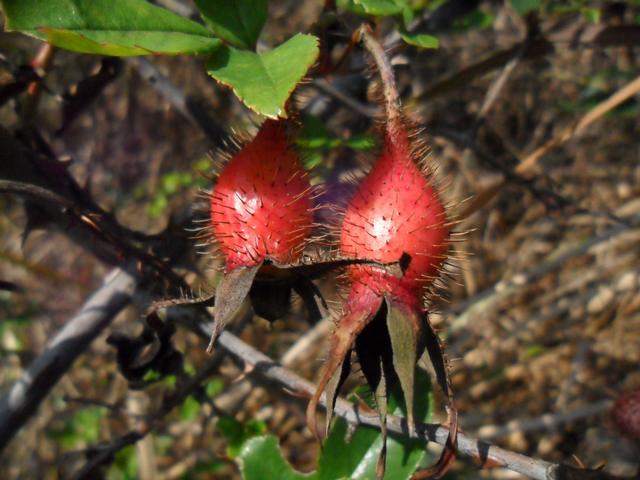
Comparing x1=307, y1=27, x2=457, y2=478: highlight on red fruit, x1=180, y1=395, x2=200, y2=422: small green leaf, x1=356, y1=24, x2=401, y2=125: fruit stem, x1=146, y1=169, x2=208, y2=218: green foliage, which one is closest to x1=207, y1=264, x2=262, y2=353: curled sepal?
x1=307, y1=27, x2=457, y2=478: highlight on red fruit

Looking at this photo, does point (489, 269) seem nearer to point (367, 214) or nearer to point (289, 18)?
point (289, 18)

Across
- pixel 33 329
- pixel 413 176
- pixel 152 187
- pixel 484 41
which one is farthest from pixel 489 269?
pixel 413 176

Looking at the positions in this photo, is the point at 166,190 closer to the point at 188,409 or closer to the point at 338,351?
the point at 188,409

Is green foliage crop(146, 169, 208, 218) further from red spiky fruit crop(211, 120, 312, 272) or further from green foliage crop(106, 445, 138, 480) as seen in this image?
red spiky fruit crop(211, 120, 312, 272)

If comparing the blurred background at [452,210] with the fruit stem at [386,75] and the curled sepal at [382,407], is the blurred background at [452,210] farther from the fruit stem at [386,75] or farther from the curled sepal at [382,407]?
the curled sepal at [382,407]

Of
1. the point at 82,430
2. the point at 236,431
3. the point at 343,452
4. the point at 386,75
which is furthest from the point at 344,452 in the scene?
the point at 82,430

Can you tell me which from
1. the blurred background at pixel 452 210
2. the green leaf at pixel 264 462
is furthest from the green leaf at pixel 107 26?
the green leaf at pixel 264 462
